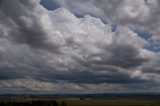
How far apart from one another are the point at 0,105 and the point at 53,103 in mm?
32920

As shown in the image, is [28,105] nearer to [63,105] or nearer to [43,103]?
[43,103]

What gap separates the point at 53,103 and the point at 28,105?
18986 mm

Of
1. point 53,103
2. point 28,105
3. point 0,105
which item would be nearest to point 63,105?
point 53,103

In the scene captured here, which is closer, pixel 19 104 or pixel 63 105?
pixel 63 105

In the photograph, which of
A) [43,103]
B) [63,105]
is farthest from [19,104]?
[63,105]

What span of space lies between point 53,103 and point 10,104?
29.6m

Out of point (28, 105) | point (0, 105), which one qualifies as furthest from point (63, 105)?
point (0, 105)

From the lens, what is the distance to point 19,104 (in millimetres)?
187000

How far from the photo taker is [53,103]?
177125mm

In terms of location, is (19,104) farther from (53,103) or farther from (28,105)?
(53,103)

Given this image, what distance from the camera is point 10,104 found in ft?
605

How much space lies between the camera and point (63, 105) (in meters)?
176

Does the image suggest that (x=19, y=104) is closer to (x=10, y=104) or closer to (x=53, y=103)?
(x=10, y=104)

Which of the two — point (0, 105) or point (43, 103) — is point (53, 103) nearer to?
point (43, 103)
